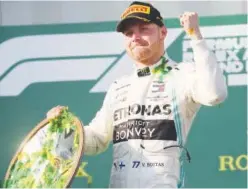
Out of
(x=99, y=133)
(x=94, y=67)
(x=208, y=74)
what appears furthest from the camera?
(x=94, y=67)

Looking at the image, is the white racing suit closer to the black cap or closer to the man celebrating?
the man celebrating

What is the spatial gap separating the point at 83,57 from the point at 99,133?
1933mm

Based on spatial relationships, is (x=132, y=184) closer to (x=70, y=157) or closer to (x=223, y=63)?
(x=70, y=157)

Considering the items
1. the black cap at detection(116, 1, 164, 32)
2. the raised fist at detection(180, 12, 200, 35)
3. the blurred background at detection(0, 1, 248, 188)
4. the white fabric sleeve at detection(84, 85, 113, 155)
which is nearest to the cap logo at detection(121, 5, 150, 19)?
the black cap at detection(116, 1, 164, 32)

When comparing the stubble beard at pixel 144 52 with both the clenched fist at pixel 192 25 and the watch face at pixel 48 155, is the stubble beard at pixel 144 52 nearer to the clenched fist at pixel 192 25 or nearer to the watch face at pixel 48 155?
the clenched fist at pixel 192 25

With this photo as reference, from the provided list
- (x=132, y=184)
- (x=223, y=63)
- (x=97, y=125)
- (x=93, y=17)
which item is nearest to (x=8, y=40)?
(x=93, y=17)

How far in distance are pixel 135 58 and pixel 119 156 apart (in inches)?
14.4

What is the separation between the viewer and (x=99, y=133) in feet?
8.26

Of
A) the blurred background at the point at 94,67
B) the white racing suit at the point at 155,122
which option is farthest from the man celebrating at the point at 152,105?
the blurred background at the point at 94,67

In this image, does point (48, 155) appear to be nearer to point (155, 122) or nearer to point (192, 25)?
point (155, 122)

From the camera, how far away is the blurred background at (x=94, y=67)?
4.19 m

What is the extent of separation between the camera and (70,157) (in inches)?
91.4

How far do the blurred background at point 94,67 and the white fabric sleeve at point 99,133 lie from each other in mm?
1727

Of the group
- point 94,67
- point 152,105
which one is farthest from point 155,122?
point 94,67
